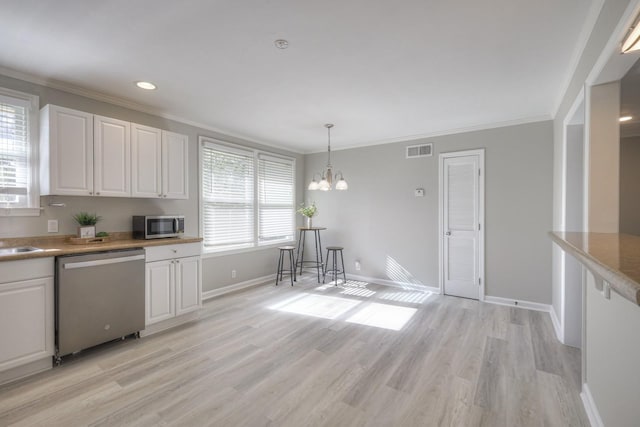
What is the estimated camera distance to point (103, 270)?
2.78m

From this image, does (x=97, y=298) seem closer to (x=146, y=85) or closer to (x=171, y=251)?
(x=171, y=251)

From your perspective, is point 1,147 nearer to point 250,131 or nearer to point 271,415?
point 250,131

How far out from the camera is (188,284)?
3.53m

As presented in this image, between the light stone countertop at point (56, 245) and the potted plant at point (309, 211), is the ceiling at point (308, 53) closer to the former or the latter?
the light stone countertop at point (56, 245)

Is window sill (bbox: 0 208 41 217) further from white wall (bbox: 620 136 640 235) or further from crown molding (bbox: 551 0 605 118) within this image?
white wall (bbox: 620 136 640 235)

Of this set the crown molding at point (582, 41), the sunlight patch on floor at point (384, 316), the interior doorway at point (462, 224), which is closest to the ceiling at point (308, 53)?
the crown molding at point (582, 41)

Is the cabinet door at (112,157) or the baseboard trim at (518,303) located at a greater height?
the cabinet door at (112,157)

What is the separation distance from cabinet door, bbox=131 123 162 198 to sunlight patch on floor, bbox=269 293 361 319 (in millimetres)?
2136

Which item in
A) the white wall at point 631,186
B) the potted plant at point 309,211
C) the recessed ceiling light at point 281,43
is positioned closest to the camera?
the recessed ceiling light at point 281,43

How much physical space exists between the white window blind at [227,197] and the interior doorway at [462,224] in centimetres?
318

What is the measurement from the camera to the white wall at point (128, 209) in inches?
111

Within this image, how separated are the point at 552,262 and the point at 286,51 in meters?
4.09

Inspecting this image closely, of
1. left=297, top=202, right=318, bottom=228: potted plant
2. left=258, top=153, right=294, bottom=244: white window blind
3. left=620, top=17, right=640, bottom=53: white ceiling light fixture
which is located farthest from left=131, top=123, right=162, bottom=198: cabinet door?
left=620, top=17, right=640, bottom=53: white ceiling light fixture

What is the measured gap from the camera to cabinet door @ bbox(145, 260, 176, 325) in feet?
10.3
